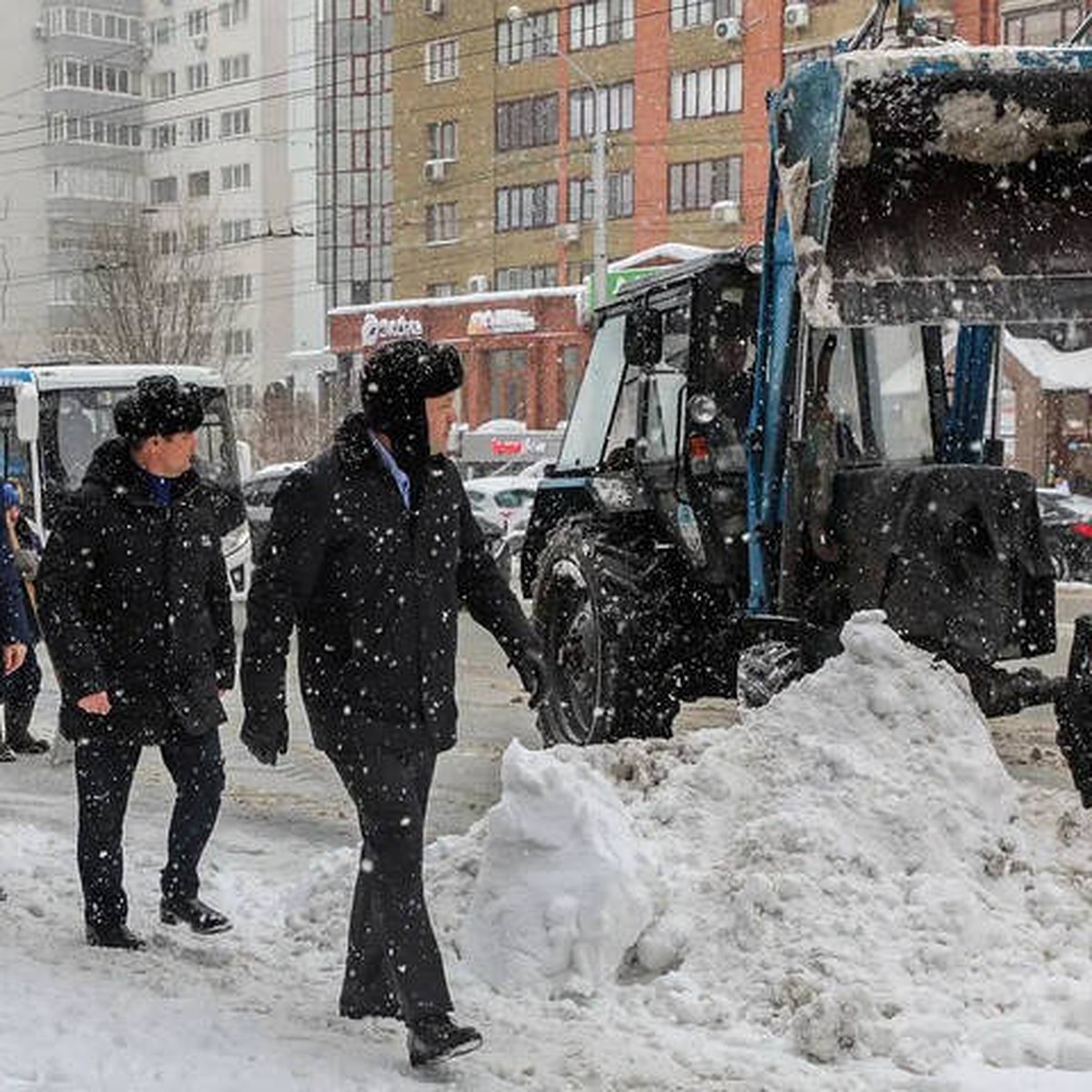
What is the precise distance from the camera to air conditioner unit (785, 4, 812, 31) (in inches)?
1854

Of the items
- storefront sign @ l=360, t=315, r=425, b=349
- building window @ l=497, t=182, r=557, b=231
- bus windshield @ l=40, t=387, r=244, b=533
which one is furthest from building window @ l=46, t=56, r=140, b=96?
bus windshield @ l=40, t=387, r=244, b=533

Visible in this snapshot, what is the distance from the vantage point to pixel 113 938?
563cm

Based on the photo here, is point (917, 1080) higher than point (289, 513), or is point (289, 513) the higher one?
point (289, 513)

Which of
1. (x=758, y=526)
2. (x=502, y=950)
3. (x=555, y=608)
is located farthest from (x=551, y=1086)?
(x=555, y=608)

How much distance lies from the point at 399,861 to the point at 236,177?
78521 mm

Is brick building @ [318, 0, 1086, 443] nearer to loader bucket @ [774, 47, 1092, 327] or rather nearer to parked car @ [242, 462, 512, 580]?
parked car @ [242, 462, 512, 580]

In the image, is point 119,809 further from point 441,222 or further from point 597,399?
point 441,222

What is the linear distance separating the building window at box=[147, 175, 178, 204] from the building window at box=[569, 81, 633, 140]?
33325 millimetres

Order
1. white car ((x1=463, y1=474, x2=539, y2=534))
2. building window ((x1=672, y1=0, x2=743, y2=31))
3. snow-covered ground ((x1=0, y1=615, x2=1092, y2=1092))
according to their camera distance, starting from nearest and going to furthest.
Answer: snow-covered ground ((x1=0, y1=615, x2=1092, y2=1092)), white car ((x1=463, y1=474, x2=539, y2=534)), building window ((x1=672, y1=0, x2=743, y2=31))

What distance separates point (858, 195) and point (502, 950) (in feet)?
10.9

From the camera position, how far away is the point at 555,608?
Answer: 9.27m

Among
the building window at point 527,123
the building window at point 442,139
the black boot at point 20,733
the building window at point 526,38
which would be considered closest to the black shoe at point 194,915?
the black boot at point 20,733

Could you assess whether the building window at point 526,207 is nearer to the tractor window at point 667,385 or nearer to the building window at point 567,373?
the building window at point 567,373

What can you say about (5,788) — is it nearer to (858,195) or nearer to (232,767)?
(232,767)
